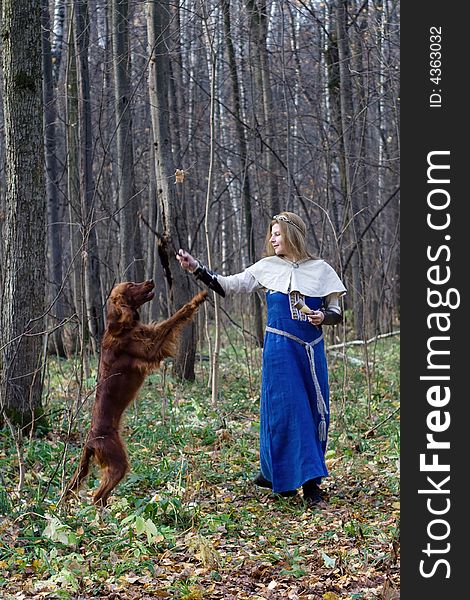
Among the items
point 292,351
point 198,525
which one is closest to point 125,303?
point 292,351

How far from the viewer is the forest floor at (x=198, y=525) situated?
4273 millimetres

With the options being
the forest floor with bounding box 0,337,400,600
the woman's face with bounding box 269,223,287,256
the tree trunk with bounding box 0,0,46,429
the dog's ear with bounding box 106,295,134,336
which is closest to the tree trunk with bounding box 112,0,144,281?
the tree trunk with bounding box 0,0,46,429

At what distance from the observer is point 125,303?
5984 millimetres

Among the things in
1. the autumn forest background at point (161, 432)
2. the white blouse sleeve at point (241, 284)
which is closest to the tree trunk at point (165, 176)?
the autumn forest background at point (161, 432)

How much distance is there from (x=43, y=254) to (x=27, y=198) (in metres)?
0.53

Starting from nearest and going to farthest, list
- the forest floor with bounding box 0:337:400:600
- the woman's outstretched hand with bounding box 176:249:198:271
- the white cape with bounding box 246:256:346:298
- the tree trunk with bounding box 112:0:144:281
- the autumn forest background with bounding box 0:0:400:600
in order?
the forest floor with bounding box 0:337:400:600, the autumn forest background with bounding box 0:0:400:600, the woman's outstretched hand with bounding box 176:249:198:271, the white cape with bounding box 246:256:346:298, the tree trunk with bounding box 112:0:144:281

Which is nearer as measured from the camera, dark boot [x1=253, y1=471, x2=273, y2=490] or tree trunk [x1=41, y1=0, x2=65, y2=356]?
dark boot [x1=253, y1=471, x2=273, y2=490]

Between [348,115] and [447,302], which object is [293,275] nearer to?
[447,302]

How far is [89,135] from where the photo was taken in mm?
12812

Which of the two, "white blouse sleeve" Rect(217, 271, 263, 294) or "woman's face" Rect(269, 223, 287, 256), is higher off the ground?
"woman's face" Rect(269, 223, 287, 256)

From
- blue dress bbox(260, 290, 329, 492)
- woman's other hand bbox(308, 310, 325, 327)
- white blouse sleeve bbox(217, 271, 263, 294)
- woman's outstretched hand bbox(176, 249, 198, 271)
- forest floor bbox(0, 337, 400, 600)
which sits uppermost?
woman's outstretched hand bbox(176, 249, 198, 271)

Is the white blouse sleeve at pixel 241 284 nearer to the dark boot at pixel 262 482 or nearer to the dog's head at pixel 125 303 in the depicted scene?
the dog's head at pixel 125 303

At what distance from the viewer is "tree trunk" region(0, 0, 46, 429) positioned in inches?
285

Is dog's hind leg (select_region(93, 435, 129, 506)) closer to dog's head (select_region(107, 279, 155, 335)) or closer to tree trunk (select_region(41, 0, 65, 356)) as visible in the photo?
dog's head (select_region(107, 279, 155, 335))
